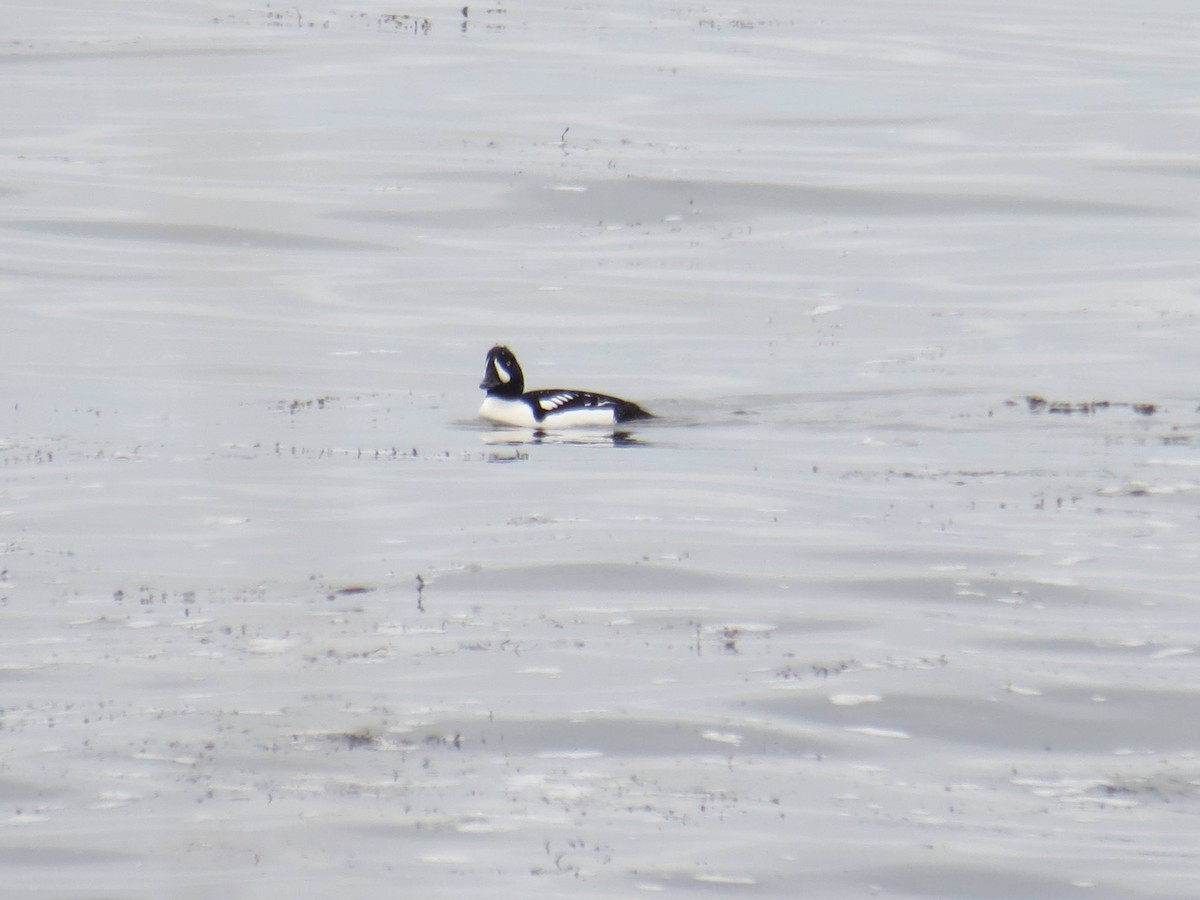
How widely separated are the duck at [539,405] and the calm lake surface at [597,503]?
1.46 feet

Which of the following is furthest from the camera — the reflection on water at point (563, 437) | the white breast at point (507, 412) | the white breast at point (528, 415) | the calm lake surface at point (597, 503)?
the white breast at point (507, 412)

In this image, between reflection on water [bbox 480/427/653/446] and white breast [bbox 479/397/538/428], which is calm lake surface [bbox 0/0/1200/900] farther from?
white breast [bbox 479/397/538/428]

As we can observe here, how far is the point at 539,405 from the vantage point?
22375 mm

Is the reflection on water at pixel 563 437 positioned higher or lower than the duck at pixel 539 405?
lower

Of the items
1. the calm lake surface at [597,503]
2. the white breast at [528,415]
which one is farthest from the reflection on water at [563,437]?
the calm lake surface at [597,503]

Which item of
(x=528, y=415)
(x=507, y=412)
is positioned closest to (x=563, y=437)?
(x=528, y=415)

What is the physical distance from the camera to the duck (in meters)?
21.7

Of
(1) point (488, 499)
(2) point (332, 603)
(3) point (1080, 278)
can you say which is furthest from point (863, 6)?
(2) point (332, 603)

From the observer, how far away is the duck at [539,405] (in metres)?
21.7

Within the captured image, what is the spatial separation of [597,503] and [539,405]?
523 cm

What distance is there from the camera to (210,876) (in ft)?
29.5

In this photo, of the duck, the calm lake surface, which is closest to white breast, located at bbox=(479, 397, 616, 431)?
the duck

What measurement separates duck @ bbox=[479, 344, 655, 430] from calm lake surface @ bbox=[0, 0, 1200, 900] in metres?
0.44

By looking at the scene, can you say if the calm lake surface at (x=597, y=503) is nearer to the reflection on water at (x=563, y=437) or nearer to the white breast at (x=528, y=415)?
the reflection on water at (x=563, y=437)
